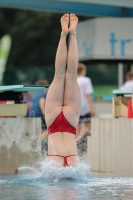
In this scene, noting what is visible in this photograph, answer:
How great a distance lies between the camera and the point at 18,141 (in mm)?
11664

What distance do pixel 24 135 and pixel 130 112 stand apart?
66.8 inches

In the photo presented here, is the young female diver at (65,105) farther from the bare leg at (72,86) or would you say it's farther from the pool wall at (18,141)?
the pool wall at (18,141)

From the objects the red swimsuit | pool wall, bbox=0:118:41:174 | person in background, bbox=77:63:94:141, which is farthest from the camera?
person in background, bbox=77:63:94:141

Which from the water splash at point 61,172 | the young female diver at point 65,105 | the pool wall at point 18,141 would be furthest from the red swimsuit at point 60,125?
the pool wall at point 18,141

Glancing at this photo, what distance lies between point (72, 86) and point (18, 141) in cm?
203

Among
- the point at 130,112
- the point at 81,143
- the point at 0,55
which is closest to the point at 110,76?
the point at 0,55

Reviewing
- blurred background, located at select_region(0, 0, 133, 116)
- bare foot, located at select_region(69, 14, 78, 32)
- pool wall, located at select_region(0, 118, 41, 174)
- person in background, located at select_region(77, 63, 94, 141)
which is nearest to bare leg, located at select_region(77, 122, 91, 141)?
person in background, located at select_region(77, 63, 94, 141)

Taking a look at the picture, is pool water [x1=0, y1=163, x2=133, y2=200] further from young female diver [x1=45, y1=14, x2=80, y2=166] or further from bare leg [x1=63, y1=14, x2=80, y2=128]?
bare leg [x1=63, y1=14, x2=80, y2=128]

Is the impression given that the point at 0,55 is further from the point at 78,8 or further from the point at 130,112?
the point at 130,112

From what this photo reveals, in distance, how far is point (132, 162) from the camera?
11.8 m

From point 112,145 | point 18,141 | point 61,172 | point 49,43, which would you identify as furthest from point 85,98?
point 49,43

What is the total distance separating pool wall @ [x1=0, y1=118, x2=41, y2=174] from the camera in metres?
11.6

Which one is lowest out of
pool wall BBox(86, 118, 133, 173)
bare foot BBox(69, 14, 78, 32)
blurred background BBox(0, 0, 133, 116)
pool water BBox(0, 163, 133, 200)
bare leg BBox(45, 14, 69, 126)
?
pool water BBox(0, 163, 133, 200)

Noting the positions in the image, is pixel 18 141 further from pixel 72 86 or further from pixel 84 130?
pixel 84 130
